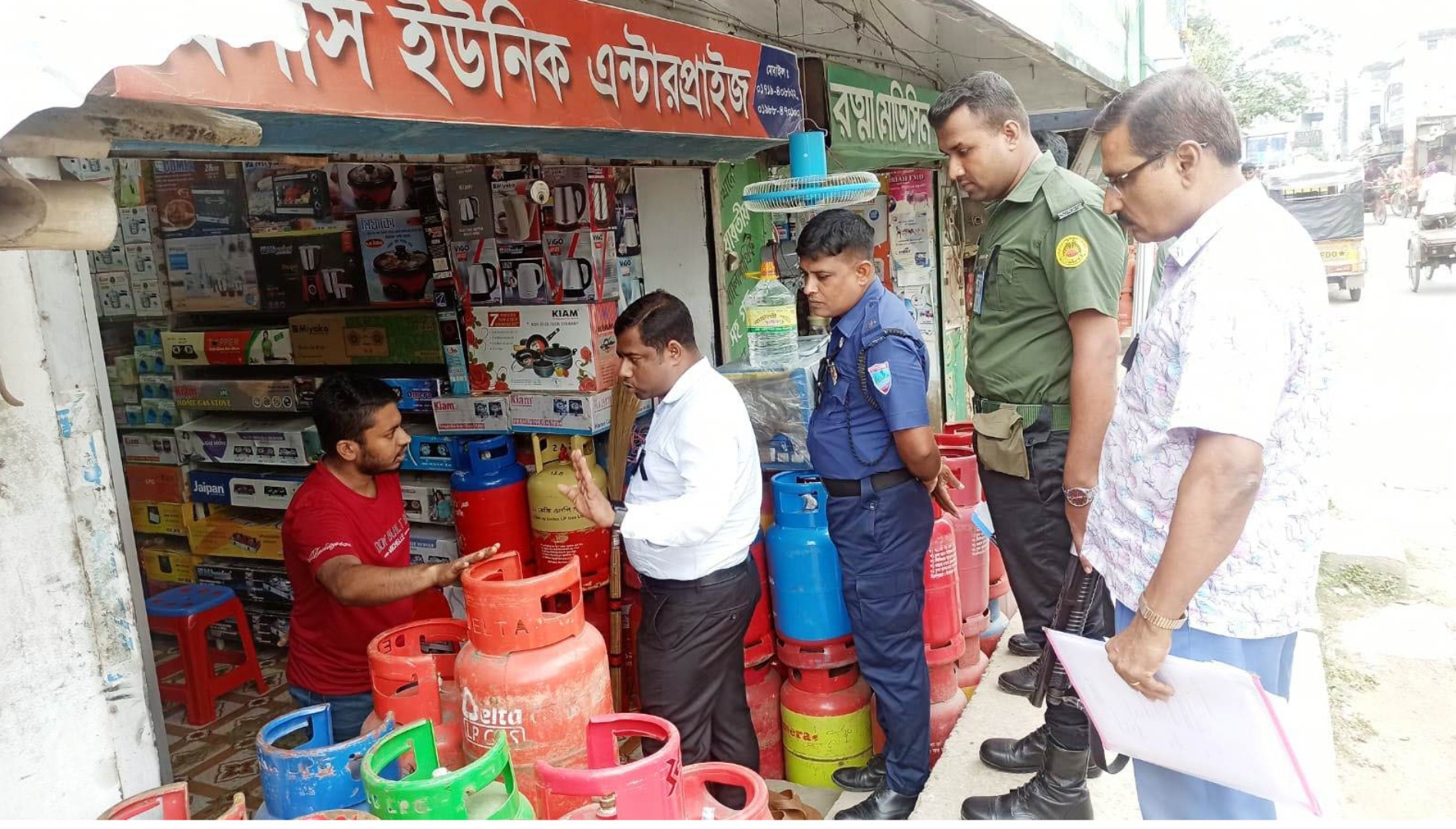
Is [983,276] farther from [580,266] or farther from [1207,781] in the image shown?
[580,266]

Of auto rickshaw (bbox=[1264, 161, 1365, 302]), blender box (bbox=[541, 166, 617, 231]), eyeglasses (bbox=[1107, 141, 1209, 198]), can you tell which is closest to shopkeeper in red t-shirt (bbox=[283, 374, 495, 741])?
blender box (bbox=[541, 166, 617, 231])

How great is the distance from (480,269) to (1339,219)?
18340 millimetres

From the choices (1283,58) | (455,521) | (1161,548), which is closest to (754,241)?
(455,521)

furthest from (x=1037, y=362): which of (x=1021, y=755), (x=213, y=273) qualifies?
(x=213, y=273)

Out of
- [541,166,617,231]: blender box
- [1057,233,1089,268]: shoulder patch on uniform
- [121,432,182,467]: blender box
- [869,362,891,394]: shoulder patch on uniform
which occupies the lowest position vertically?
[121,432,182,467]: blender box

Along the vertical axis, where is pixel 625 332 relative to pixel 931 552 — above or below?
above

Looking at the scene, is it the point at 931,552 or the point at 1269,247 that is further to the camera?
the point at 931,552

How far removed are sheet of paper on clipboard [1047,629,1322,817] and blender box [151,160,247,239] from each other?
4.66m

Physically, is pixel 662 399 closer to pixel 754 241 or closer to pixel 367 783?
pixel 367 783

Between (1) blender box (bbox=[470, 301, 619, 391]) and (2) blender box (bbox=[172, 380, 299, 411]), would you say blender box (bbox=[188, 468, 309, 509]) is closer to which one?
(2) blender box (bbox=[172, 380, 299, 411])

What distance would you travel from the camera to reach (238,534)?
4.95 m

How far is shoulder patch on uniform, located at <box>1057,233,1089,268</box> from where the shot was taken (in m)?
2.44

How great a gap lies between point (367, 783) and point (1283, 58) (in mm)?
40874

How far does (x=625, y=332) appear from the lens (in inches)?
112
